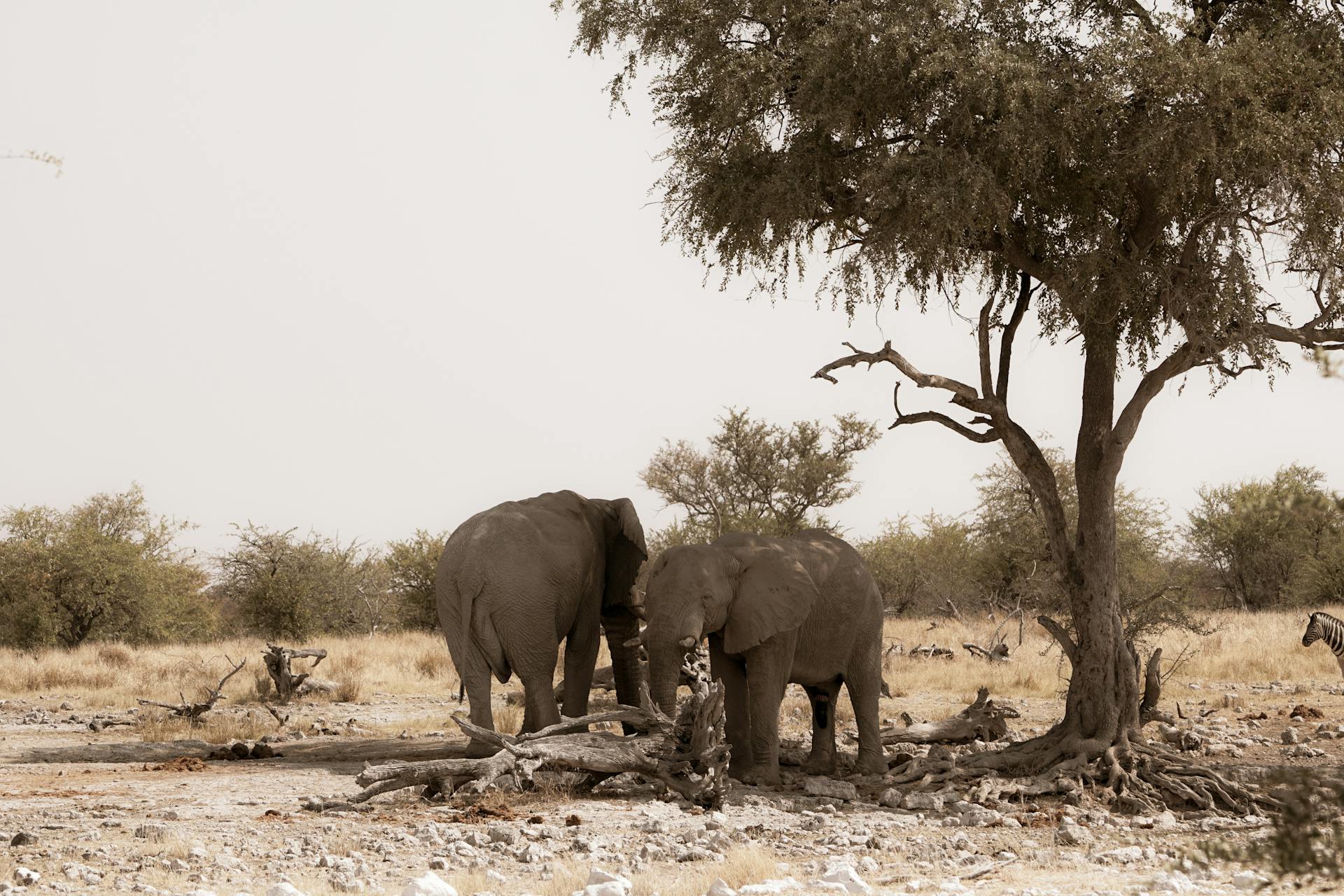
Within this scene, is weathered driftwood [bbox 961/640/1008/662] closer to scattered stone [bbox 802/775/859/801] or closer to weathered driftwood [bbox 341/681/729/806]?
scattered stone [bbox 802/775/859/801]

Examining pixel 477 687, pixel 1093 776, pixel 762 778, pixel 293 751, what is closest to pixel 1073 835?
pixel 1093 776

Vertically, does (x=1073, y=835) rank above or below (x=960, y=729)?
below

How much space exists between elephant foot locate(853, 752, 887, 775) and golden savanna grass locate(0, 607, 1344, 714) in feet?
17.9

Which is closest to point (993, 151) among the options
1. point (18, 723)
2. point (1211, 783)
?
point (1211, 783)

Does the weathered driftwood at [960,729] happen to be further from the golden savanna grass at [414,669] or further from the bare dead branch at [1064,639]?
the golden savanna grass at [414,669]

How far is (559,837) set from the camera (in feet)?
33.6

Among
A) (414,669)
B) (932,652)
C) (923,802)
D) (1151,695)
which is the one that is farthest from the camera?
(932,652)

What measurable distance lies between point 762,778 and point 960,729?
3.76 metres

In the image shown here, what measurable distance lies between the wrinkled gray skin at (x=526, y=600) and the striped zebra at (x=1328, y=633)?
9.39 meters

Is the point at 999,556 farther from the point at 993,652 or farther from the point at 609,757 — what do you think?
the point at 609,757

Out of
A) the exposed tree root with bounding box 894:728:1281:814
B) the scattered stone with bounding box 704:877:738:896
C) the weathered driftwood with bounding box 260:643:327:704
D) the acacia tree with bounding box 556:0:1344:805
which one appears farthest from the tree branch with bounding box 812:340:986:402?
the weathered driftwood with bounding box 260:643:327:704

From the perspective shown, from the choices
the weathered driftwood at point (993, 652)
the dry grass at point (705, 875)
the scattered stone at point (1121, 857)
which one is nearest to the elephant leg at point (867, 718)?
the scattered stone at point (1121, 857)

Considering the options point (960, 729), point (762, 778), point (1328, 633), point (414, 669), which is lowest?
point (762, 778)

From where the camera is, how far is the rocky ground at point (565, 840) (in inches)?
347
